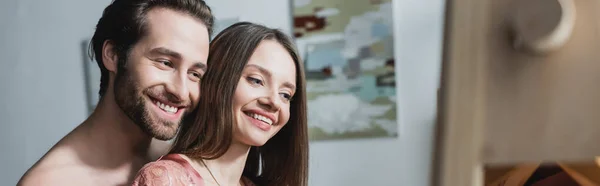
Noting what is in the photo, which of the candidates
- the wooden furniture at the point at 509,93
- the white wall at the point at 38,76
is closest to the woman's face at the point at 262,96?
the white wall at the point at 38,76

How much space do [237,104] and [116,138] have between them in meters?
0.15

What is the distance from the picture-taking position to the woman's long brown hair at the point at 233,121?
752mm

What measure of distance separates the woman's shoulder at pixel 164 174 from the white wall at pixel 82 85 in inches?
8.4

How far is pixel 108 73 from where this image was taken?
0.79 metres

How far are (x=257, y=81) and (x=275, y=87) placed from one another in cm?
2

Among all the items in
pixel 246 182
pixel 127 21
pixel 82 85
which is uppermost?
pixel 127 21

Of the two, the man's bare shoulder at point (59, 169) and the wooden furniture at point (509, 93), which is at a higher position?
the wooden furniture at point (509, 93)

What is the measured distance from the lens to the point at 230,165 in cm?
77

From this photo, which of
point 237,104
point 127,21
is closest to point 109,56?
point 127,21

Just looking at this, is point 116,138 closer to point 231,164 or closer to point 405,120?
point 231,164

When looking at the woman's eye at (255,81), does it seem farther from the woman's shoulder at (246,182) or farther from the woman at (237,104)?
the woman's shoulder at (246,182)

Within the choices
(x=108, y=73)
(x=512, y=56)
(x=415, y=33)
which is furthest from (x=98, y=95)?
(x=512, y=56)

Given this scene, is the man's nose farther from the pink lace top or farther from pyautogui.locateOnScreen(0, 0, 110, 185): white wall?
pyautogui.locateOnScreen(0, 0, 110, 185): white wall

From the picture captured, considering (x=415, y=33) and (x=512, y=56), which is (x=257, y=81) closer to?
(x=415, y=33)
